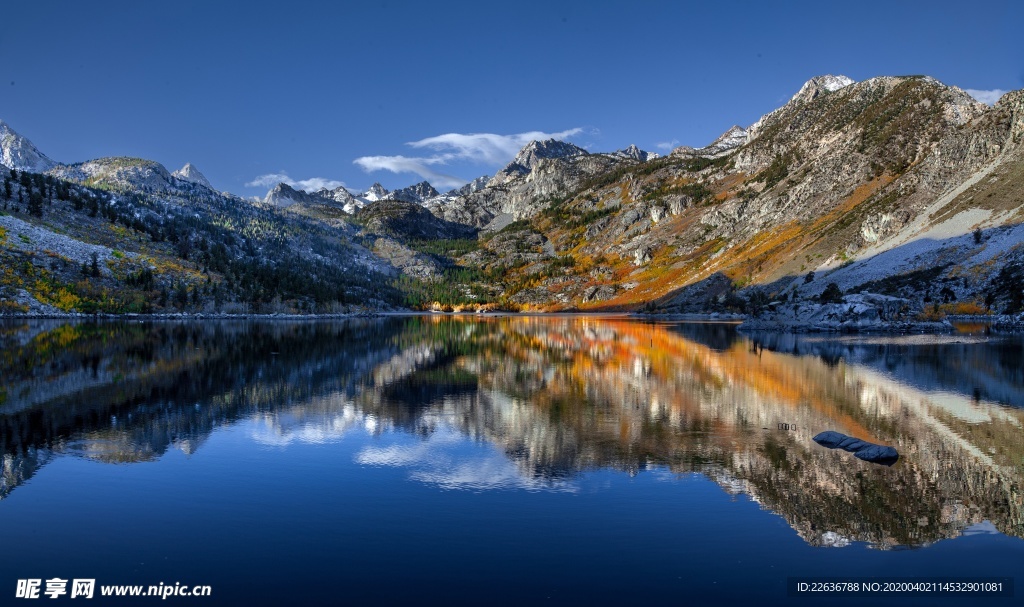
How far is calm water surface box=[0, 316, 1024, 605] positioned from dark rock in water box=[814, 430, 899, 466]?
1.80ft

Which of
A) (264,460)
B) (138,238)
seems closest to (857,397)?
(264,460)

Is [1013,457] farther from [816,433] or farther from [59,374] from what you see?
[59,374]

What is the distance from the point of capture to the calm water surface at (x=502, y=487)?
12203 millimetres

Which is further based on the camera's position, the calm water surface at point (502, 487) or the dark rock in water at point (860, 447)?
the dark rock in water at point (860, 447)

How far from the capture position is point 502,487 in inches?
728

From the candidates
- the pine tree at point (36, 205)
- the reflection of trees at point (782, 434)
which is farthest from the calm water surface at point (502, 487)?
the pine tree at point (36, 205)

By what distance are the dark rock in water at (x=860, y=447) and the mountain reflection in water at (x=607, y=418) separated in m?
0.44

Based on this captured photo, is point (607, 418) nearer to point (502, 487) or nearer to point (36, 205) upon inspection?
point (502, 487)

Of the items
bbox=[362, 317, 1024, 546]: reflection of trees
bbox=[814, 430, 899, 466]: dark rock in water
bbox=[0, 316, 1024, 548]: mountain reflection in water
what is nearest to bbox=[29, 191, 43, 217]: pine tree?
bbox=[0, 316, 1024, 548]: mountain reflection in water

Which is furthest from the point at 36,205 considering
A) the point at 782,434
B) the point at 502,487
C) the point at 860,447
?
the point at 860,447

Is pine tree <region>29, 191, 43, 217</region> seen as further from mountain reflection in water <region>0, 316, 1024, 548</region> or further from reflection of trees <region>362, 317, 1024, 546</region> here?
reflection of trees <region>362, 317, 1024, 546</region>

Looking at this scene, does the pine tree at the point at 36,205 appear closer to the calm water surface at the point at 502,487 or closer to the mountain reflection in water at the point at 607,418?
the mountain reflection in water at the point at 607,418

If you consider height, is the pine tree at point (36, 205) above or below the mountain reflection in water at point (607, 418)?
above

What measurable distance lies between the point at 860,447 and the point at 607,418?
10866mm
